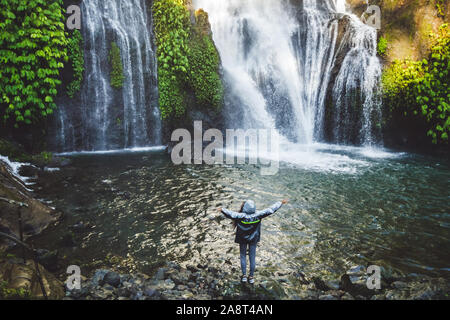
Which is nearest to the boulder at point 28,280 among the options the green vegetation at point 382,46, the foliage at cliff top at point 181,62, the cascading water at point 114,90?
the cascading water at point 114,90

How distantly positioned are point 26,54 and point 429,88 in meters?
19.8

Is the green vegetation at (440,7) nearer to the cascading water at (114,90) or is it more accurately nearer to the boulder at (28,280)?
the cascading water at (114,90)

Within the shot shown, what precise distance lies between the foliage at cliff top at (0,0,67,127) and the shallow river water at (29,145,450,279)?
3.18 m

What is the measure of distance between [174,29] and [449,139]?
56.1ft

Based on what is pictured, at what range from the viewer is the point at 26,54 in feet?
37.6

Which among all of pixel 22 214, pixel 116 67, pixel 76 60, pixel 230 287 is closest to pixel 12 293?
pixel 230 287

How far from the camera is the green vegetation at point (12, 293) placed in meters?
3.96

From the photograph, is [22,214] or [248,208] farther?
[22,214]

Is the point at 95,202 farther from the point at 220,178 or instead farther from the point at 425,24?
the point at 425,24

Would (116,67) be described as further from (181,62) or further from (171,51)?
(181,62)

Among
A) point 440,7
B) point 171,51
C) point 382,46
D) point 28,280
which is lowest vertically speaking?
point 28,280

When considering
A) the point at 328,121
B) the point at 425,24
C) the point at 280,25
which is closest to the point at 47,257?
the point at 328,121
